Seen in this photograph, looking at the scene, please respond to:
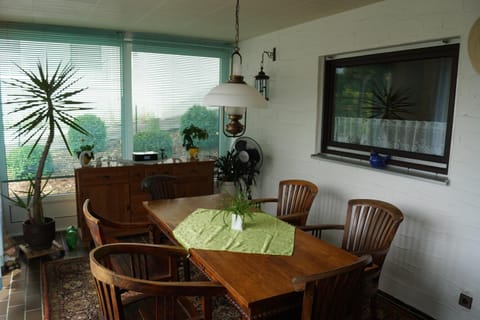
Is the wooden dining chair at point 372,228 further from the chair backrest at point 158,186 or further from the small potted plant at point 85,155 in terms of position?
the small potted plant at point 85,155

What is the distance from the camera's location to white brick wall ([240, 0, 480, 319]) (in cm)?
238

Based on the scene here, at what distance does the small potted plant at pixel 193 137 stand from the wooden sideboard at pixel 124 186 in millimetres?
200

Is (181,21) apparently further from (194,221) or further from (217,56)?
(194,221)

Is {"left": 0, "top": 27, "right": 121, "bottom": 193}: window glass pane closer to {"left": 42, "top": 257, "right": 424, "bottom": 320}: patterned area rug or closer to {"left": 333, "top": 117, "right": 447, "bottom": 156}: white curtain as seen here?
{"left": 42, "top": 257, "right": 424, "bottom": 320}: patterned area rug

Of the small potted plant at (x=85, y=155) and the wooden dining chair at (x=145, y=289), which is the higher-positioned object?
the small potted plant at (x=85, y=155)

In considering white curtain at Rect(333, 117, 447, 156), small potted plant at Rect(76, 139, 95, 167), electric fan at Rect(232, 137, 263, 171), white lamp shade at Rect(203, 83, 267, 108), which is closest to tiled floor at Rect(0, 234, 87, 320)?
small potted plant at Rect(76, 139, 95, 167)

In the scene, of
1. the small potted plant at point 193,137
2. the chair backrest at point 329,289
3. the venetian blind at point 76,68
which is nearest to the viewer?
the chair backrest at point 329,289

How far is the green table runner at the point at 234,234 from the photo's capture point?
6.72ft

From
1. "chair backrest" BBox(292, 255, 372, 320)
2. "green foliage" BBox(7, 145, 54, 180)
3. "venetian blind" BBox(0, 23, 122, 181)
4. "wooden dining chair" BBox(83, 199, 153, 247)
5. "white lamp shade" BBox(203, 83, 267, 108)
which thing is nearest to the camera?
"chair backrest" BBox(292, 255, 372, 320)

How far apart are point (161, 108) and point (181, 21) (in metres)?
1.30

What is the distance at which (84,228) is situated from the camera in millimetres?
3803

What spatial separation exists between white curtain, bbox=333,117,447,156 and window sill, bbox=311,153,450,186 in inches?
6.4

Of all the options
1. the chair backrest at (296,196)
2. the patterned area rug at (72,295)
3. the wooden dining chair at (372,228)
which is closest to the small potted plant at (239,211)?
the wooden dining chair at (372,228)

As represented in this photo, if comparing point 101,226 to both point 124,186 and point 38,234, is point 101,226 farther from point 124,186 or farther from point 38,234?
point 124,186
